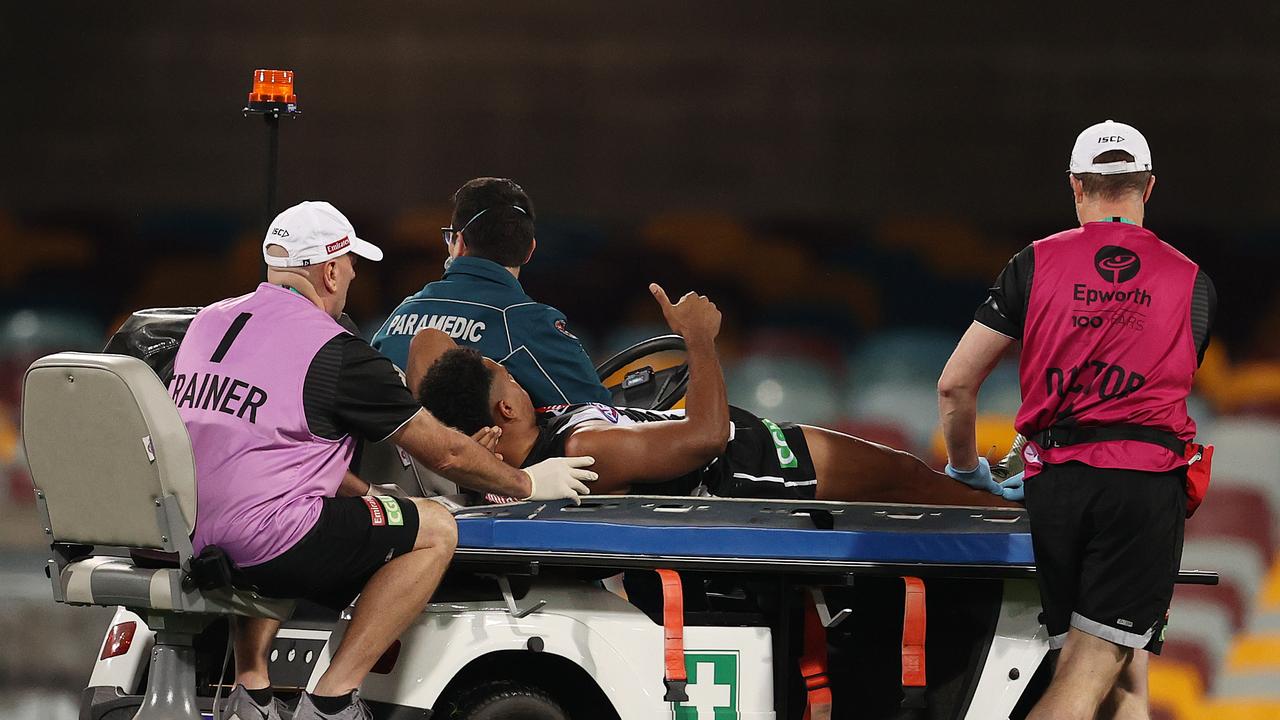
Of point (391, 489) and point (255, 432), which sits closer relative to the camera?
point (255, 432)

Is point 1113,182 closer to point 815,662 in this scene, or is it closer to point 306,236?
point 815,662

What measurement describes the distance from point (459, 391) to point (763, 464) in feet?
2.58

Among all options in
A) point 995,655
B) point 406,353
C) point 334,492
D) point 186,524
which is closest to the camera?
point 186,524

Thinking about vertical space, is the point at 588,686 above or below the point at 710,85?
below

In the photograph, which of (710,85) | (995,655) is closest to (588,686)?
(995,655)

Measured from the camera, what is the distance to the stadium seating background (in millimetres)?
6695

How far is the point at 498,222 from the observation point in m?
3.84

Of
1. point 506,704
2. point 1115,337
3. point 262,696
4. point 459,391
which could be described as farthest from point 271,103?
point 1115,337

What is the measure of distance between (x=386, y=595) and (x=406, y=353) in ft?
3.67

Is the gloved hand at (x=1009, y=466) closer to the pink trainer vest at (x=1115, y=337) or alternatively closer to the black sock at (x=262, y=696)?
the pink trainer vest at (x=1115, y=337)

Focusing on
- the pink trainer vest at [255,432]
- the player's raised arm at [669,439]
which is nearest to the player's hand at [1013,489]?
the player's raised arm at [669,439]

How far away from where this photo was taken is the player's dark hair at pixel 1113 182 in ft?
8.80

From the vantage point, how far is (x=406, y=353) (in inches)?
144

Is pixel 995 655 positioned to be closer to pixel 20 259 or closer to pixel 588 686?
pixel 588 686
